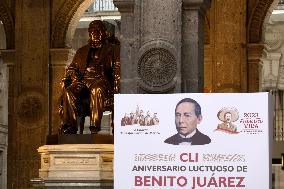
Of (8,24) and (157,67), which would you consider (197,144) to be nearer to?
(157,67)

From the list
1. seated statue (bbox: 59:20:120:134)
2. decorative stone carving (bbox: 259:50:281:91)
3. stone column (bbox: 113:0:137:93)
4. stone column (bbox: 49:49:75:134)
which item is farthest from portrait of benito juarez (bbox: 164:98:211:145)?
decorative stone carving (bbox: 259:50:281:91)

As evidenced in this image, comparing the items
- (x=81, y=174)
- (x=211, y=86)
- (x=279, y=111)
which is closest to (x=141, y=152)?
(x=81, y=174)

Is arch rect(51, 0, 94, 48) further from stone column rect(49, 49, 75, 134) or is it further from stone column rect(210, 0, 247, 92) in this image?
stone column rect(210, 0, 247, 92)

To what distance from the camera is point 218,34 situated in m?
20.2

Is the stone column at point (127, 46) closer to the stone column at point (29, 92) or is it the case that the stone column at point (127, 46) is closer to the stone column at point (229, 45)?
the stone column at point (229, 45)

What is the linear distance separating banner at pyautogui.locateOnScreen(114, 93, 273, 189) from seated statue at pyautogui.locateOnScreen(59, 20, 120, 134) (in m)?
7.60

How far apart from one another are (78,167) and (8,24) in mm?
6983

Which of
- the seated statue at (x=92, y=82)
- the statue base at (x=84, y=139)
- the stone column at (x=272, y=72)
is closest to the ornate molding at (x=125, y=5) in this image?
the statue base at (x=84, y=139)

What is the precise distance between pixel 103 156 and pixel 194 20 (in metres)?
4.03

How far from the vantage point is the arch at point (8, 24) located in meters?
21.4

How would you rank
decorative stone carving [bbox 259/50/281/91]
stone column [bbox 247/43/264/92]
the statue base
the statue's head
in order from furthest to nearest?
decorative stone carving [bbox 259/50/281/91] < stone column [bbox 247/43/264/92] < the statue's head < the statue base

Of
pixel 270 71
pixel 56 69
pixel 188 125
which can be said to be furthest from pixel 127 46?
pixel 270 71

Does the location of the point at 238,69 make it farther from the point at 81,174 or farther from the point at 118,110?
the point at 118,110

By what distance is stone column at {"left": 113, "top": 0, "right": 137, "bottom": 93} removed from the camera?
12.0m
